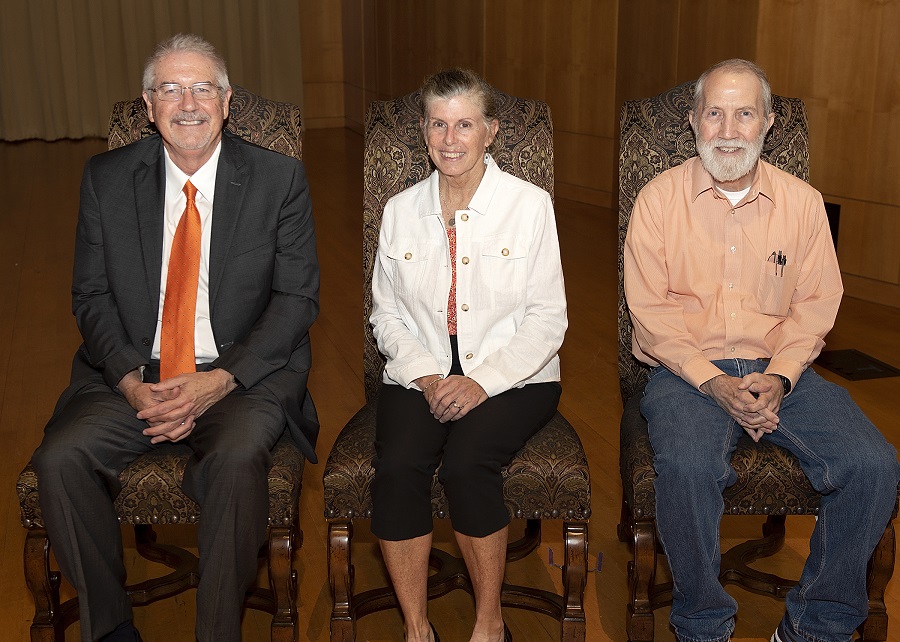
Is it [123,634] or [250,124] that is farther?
[250,124]

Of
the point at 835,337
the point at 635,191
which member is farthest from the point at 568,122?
the point at 635,191

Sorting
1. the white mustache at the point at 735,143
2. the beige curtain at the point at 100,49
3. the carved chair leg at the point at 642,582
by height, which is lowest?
the carved chair leg at the point at 642,582

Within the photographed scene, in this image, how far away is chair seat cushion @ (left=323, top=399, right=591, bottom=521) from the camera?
2.42 m

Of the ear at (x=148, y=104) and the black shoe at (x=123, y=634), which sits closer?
the black shoe at (x=123, y=634)

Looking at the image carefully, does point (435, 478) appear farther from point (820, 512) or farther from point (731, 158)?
point (731, 158)

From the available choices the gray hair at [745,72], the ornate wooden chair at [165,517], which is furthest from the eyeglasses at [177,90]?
the gray hair at [745,72]

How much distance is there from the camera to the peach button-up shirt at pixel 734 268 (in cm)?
268

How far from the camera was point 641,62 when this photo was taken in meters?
7.02

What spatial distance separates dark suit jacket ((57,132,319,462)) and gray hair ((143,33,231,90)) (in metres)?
0.18

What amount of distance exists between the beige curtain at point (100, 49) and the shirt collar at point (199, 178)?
919 cm

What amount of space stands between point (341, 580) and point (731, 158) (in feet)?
4.71

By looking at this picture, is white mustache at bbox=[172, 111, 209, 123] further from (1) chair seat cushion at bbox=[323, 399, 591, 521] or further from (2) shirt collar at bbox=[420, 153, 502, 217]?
(1) chair seat cushion at bbox=[323, 399, 591, 521]

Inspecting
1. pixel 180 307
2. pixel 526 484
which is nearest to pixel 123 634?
pixel 180 307

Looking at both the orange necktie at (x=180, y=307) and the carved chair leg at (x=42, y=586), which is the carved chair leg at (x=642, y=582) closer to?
the orange necktie at (x=180, y=307)
